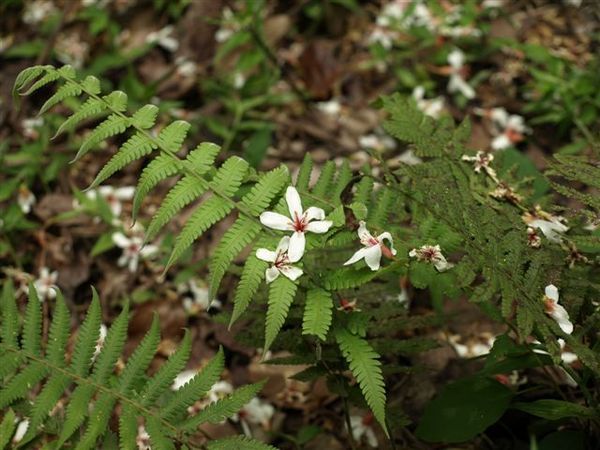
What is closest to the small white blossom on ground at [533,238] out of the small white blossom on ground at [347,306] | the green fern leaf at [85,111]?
the small white blossom on ground at [347,306]

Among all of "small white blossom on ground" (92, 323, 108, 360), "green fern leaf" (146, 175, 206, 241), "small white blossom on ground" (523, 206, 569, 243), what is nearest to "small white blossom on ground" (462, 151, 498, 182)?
"small white blossom on ground" (523, 206, 569, 243)

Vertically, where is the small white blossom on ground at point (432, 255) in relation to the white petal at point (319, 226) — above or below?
below

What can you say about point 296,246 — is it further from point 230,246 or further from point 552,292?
point 552,292

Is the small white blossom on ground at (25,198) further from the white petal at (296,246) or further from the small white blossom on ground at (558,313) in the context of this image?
the small white blossom on ground at (558,313)

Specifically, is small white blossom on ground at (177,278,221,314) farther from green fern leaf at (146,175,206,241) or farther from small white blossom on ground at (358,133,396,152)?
green fern leaf at (146,175,206,241)

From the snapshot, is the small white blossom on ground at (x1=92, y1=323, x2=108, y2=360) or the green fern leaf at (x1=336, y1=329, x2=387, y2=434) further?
the small white blossom on ground at (x1=92, y1=323, x2=108, y2=360)
